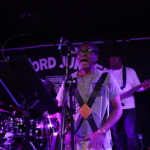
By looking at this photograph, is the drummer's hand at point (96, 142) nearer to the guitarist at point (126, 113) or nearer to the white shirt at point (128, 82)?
the guitarist at point (126, 113)

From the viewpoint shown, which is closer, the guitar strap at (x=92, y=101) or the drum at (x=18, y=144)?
the guitar strap at (x=92, y=101)

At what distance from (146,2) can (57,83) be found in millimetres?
3451

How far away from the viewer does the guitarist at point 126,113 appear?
6.01m

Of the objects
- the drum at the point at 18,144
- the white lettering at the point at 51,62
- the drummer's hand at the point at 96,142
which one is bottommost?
the drum at the point at 18,144

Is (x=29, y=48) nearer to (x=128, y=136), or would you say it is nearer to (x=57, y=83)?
(x=57, y=83)

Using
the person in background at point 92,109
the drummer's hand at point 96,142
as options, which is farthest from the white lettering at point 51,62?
the drummer's hand at point 96,142

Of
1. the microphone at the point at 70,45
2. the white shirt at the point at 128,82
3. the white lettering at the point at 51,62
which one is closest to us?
the microphone at the point at 70,45

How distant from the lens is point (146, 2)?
5836 mm

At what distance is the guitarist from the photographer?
237 inches

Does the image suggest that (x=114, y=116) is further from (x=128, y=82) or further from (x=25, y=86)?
(x=128, y=82)

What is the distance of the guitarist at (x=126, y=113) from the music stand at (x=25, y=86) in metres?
3.77

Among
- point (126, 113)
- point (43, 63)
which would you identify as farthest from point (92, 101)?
point (43, 63)

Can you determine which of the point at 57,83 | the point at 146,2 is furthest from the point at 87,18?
the point at 57,83

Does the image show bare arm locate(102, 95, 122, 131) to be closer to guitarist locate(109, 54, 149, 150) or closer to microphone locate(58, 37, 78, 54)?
microphone locate(58, 37, 78, 54)
